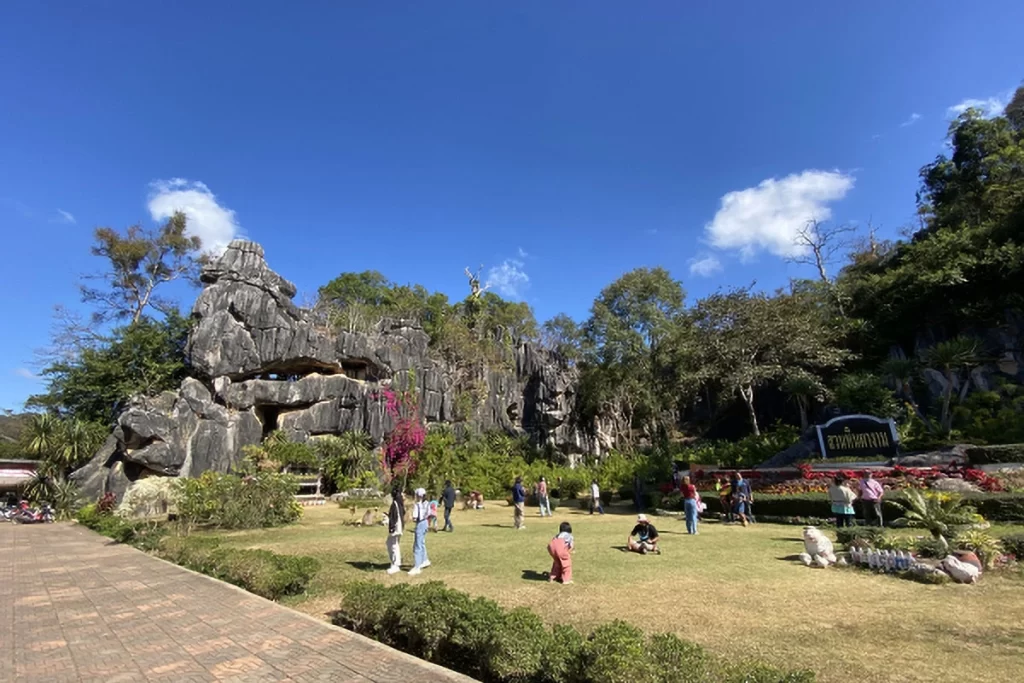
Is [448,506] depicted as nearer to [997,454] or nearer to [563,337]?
[997,454]

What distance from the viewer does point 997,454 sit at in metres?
15.2

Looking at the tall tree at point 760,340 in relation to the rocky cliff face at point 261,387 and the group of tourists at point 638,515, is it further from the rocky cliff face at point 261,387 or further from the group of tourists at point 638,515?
the rocky cliff face at point 261,387

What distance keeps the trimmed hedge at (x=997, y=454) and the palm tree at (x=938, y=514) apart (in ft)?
23.6

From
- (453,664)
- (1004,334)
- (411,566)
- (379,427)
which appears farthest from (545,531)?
(1004,334)

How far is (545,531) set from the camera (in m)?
14.6

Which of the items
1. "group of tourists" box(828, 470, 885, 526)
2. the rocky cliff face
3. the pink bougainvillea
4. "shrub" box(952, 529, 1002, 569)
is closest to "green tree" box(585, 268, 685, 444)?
the rocky cliff face

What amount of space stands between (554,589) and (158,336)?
33.7 meters

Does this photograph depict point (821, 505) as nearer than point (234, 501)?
Yes

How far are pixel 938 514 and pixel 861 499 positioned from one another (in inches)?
109

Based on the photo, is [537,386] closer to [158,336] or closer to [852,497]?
[158,336]

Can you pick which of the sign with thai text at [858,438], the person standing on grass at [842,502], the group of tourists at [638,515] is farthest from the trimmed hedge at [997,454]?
the person standing on grass at [842,502]

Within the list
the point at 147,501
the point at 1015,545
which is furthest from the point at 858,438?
the point at 147,501

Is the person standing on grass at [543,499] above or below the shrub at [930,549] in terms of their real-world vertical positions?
above

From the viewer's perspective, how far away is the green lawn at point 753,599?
4.84m
